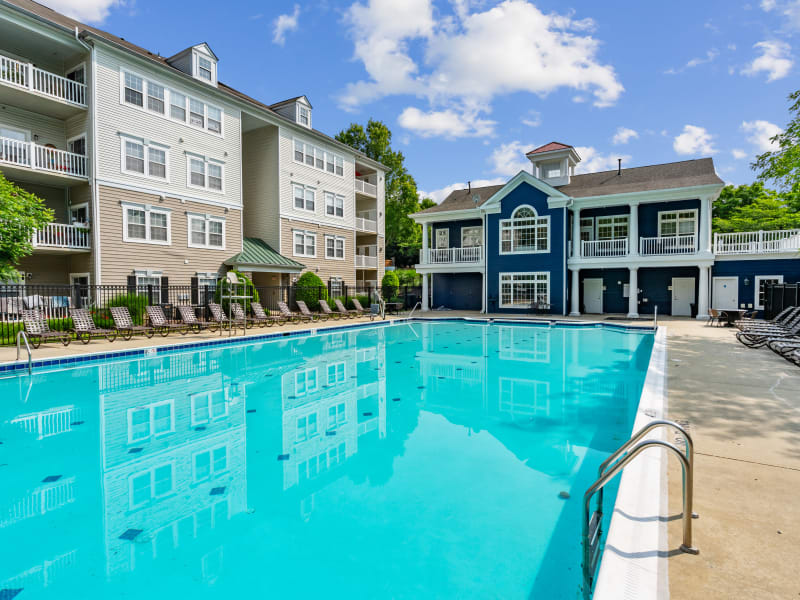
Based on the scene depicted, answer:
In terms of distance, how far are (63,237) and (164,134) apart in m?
6.16

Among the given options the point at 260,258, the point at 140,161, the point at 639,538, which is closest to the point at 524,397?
the point at 639,538

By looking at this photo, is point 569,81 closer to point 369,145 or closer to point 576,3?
point 576,3

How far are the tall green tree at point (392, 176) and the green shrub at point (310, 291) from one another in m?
20.8

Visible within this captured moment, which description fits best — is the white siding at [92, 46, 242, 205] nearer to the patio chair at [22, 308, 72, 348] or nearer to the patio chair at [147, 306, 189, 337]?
the patio chair at [147, 306, 189, 337]

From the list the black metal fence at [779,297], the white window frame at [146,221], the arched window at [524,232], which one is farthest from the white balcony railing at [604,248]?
the white window frame at [146,221]

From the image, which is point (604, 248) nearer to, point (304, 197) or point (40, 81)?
point (304, 197)

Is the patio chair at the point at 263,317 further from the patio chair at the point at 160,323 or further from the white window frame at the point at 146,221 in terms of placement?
the white window frame at the point at 146,221

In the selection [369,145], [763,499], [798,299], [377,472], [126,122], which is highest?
[369,145]

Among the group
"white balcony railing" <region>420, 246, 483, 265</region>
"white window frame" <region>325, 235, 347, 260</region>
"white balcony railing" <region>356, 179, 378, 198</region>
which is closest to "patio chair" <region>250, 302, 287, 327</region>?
"white window frame" <region>325, 235, 347, 260</region>

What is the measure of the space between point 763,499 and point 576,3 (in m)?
13.5

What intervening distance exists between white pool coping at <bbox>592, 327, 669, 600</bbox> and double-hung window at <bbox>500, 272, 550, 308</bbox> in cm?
1985

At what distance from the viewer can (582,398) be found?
7.97 m

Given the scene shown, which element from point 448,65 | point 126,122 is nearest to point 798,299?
point 448,65

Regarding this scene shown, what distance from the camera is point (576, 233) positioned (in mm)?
23141
